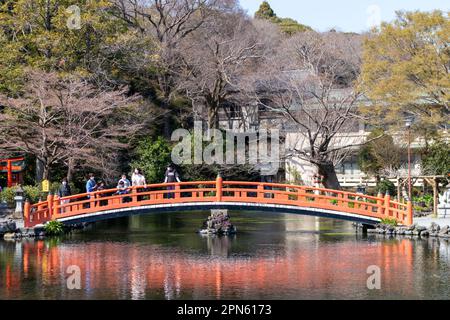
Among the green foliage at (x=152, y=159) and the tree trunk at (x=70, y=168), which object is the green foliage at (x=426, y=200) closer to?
the green foliage at (x=152, y=159)

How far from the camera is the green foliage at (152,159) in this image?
134 ft

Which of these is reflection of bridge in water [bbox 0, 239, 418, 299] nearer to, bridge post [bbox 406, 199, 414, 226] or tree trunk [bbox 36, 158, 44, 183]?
bridge post [bbox 406, 199, 414, 226]

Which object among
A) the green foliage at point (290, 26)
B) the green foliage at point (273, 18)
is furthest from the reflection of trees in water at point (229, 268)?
the green foliage at point (273, 18)

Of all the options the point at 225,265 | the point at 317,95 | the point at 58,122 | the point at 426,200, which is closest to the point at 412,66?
the point at 426,200

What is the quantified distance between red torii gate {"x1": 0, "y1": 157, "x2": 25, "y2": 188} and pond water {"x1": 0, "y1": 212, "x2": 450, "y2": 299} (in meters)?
7.23

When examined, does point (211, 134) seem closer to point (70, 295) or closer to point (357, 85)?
point (357, 85)

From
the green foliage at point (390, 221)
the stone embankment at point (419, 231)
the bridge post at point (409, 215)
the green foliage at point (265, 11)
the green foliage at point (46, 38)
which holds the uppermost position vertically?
the green foliage at point (265, 11)

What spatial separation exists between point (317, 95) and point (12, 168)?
15719 millimetres

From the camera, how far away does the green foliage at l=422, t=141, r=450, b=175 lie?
36188mm

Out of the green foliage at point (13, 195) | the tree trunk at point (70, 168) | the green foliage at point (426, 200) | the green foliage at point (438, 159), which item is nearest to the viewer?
the green foliage at point (13, 195)

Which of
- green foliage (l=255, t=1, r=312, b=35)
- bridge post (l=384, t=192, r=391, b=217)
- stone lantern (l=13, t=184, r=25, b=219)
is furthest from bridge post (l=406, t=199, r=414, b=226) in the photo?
green foliage (l=255, t=1, r=312, b=35)

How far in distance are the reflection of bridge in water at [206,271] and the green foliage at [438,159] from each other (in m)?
11.6
